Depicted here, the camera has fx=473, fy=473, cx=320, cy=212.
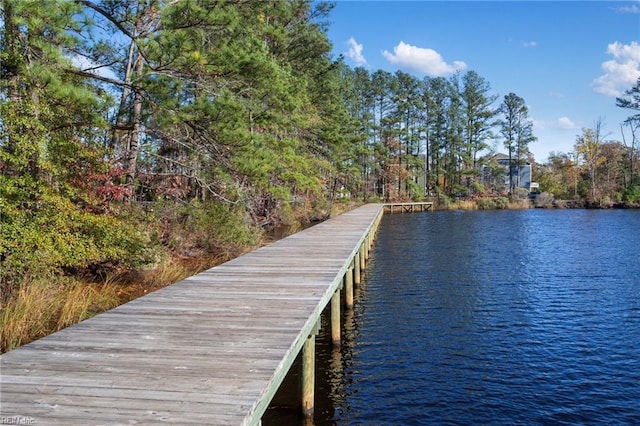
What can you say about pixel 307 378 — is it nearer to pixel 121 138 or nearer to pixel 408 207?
pixel 121 138

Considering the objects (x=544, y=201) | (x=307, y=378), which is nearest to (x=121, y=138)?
(x=307, y=378)

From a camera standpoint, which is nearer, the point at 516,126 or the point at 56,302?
the point at 56,302

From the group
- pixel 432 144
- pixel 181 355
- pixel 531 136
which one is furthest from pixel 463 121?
pixel 181 355

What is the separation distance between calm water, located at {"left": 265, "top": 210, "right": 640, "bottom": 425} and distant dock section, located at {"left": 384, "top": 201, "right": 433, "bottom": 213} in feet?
101

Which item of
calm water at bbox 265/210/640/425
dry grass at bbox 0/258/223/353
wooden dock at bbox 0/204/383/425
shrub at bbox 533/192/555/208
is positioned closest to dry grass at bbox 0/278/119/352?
dry grass at bbox 0/258/223/353

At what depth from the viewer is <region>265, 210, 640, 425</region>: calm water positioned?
18.9 ft

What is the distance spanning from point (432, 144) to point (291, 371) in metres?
52.2

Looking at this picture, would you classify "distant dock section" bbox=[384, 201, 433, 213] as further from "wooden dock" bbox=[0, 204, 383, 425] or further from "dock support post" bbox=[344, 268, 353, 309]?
"wooden dock" bbox=[0, 204, 383, 425]

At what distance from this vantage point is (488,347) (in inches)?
310

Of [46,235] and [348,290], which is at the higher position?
[46,235]

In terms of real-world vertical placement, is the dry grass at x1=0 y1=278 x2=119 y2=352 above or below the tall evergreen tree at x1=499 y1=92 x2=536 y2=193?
below

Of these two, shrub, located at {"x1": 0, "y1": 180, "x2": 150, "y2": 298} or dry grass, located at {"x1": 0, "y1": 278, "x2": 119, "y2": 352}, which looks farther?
shrub, located at {"x1": 0, "y1": 180, "x2": 150, "y2": 298}

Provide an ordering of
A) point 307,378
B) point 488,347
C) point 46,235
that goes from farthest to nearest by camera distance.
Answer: point 488,347 → point 46,235 → point 307,378

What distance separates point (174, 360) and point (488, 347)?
572 cm
